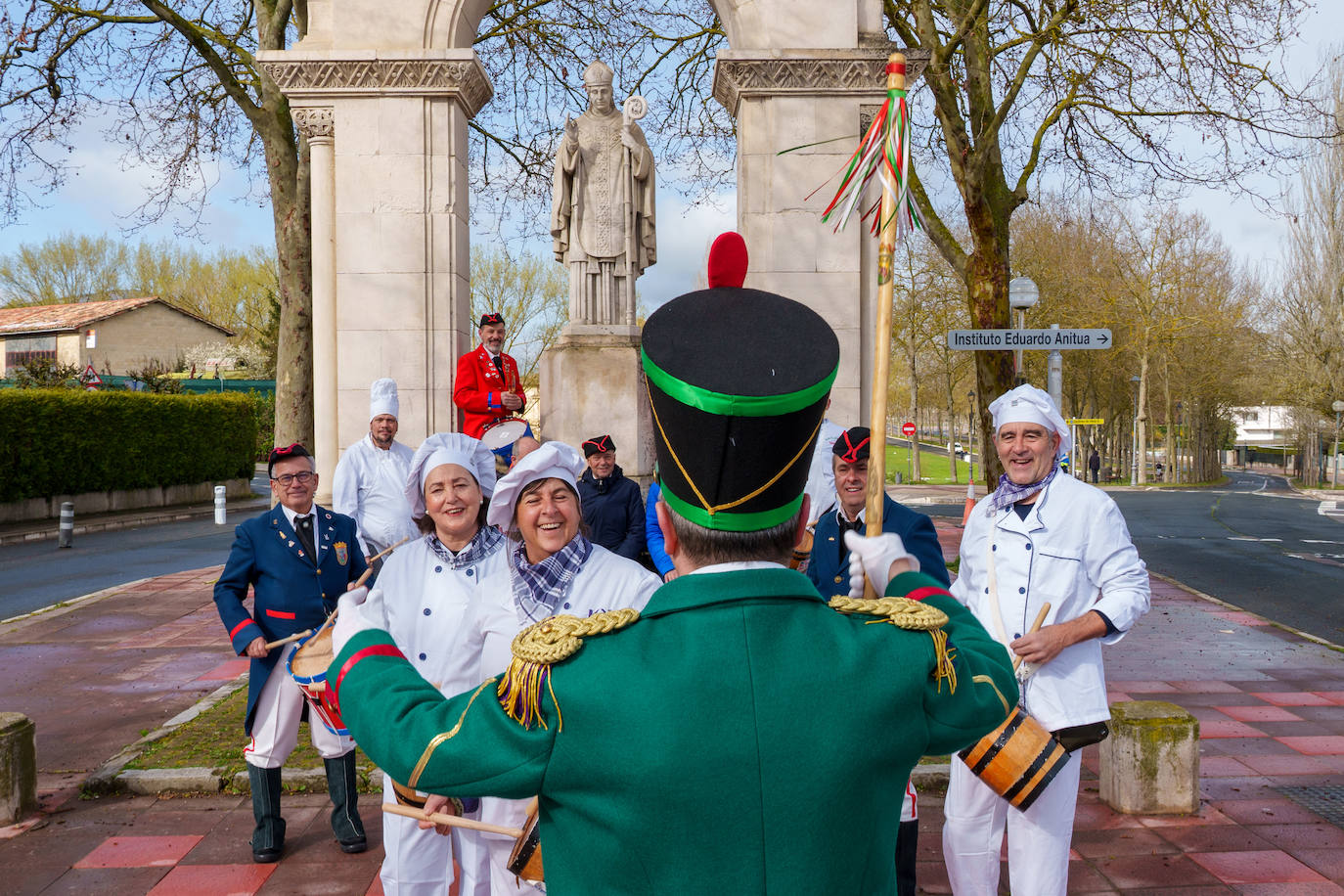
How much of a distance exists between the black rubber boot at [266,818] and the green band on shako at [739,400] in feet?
14.0

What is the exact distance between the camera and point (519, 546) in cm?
373

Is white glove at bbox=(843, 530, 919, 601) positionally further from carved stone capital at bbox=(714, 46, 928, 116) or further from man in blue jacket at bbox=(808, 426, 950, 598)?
carved stone capital at bbox=(714, 46, 928, 116)

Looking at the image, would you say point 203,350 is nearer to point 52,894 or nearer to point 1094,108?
point 1094,108

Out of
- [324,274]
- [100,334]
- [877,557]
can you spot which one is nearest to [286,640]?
[877,557]

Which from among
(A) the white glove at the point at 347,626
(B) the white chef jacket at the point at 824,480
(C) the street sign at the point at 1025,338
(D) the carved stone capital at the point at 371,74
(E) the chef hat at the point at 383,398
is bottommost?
(A) the white glove at the point at 347,626

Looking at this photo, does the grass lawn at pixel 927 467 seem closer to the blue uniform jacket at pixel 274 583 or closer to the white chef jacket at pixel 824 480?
the white chef jacket at pixel 824 480

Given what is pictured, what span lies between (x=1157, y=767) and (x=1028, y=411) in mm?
2613

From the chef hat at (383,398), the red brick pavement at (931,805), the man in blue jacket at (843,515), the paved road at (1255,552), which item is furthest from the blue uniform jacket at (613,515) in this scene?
the paved road at (1255,552)

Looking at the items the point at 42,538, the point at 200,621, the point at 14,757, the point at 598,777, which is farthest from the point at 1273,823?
the point at 42,538

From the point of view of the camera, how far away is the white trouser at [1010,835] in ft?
11.8

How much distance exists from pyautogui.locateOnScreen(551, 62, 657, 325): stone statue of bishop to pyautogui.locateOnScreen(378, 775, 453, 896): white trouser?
18.9 ft

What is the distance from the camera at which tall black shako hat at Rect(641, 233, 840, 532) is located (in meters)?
1.58

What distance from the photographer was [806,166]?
28.4 feet

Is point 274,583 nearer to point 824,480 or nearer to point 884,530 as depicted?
point 824,480
